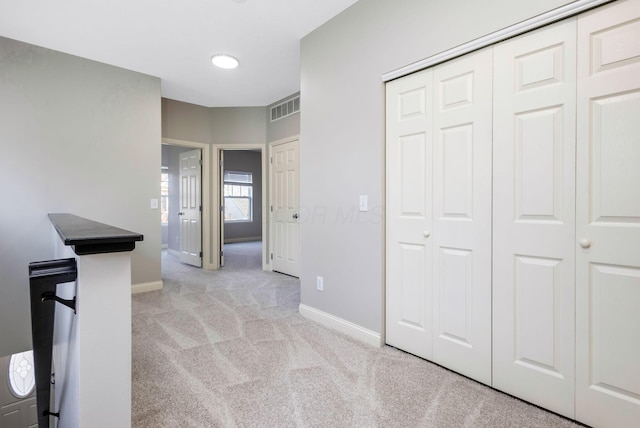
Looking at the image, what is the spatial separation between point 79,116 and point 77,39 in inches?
29.6

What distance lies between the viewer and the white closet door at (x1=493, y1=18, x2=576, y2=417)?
59.1 inches

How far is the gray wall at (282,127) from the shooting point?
450 centimetres

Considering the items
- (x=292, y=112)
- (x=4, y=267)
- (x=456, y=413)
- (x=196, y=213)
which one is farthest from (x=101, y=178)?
(x=456, y=413)

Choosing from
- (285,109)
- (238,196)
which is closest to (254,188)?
(238,196)

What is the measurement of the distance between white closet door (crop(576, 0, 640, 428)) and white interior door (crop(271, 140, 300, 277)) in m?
3.45

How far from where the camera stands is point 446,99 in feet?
6.35

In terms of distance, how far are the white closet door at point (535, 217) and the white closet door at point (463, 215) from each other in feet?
0.21

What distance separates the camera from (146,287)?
151 inches

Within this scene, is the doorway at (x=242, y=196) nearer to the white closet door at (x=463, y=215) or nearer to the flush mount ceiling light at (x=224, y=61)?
the flush mount ceiling light at (x=224, y=61)

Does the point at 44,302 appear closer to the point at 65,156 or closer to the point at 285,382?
the point at 285,382

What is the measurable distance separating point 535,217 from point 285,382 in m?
1.66

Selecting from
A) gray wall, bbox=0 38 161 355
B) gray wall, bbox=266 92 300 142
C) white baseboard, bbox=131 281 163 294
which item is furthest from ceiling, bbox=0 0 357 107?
white baseboard, bbox=131 281 163 294

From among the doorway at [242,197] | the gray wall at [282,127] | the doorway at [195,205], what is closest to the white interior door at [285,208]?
the gray wall at [282,127]

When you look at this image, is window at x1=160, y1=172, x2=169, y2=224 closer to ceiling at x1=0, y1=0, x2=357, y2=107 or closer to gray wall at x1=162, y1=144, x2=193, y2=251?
gray wall at x1=162, y1=144, x2=193, y2=251
